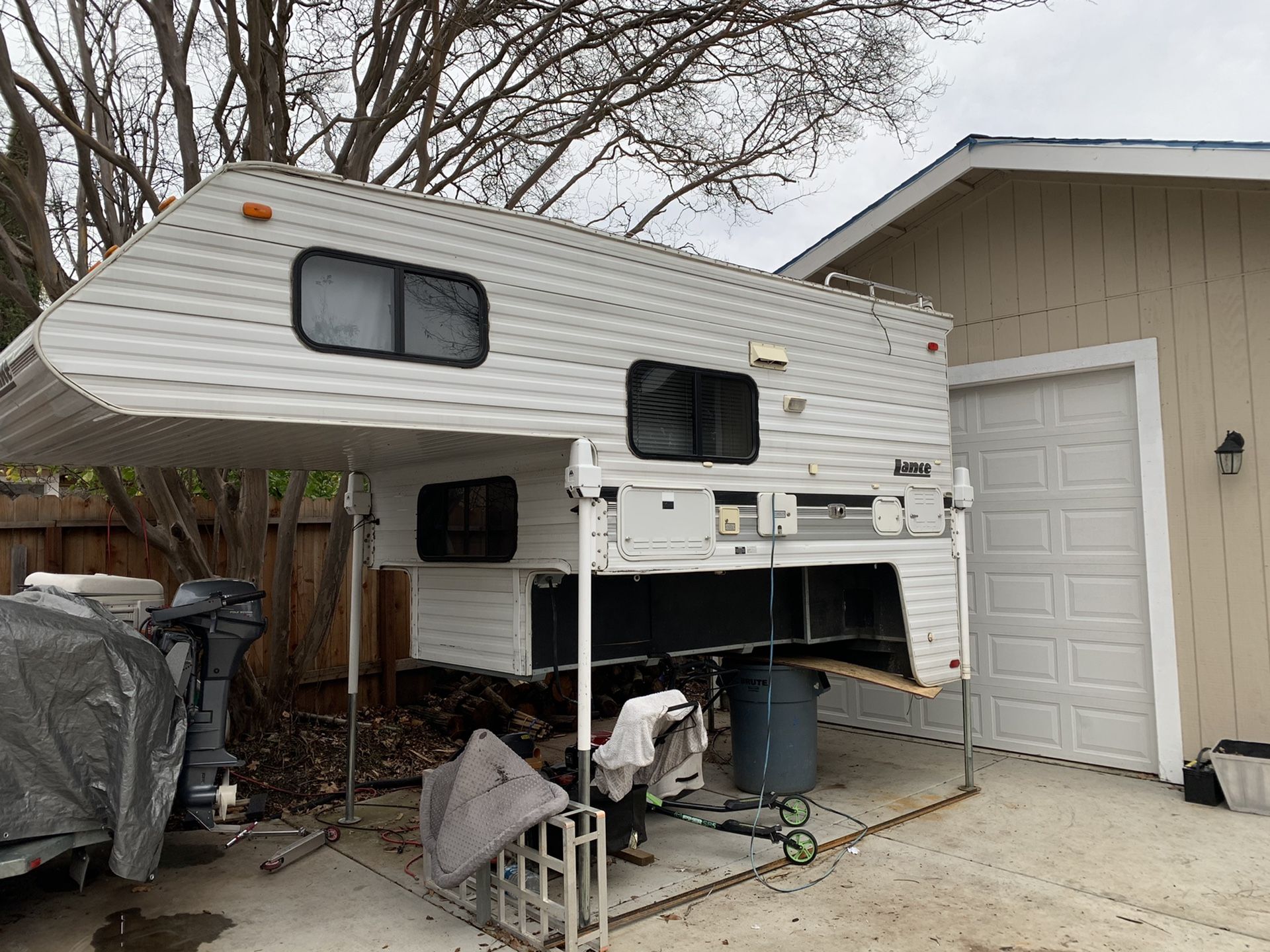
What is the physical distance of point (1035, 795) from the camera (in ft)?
19.1

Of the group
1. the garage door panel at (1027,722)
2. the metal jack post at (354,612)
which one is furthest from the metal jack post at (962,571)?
the metal jack post at (354,612)

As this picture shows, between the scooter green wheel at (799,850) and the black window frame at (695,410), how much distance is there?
1.96m

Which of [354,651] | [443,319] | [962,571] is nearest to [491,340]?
[443,319]

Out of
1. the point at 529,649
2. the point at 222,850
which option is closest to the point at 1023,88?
the point at 529,649

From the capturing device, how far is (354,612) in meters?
5.61

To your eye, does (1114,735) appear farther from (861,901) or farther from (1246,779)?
(861,901)

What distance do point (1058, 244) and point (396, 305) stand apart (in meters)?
5.16

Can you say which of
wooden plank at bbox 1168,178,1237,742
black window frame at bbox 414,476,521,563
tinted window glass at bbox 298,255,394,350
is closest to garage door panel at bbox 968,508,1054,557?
wooden plank at bbox 1168,178,1237,742

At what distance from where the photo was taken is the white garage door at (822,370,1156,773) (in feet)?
20.7

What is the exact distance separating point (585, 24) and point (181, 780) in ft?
20.6

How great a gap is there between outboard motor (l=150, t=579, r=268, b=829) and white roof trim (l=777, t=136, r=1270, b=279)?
5342 mm

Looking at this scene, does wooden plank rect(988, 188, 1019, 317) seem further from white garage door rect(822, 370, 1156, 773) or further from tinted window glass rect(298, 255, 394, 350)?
tinted window glass rect(298, 255, 394, 350)

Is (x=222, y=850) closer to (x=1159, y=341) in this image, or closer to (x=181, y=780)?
(x=181, y=780)

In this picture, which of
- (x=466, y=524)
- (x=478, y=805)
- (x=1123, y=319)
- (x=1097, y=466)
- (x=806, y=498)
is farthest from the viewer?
(x=1097, y=466)
